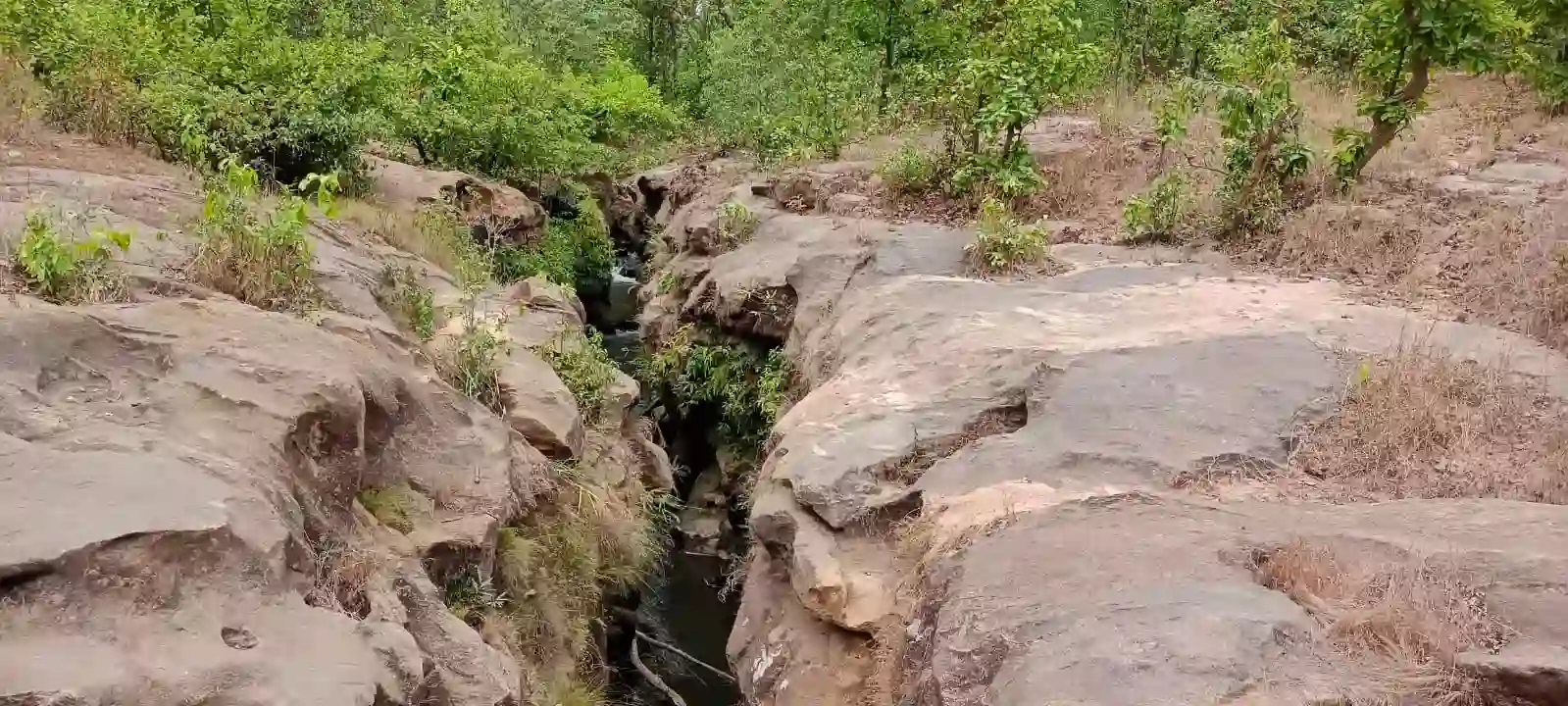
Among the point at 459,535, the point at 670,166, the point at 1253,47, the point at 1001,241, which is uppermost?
the point at 1253,47

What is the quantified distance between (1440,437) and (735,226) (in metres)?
9.11

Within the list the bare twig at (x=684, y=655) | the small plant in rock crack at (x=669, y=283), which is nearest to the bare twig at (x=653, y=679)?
the bare twig at (x=684, y=655)

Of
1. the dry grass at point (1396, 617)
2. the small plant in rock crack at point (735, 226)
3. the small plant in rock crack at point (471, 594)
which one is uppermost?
the dry grass at point (1396, 617)

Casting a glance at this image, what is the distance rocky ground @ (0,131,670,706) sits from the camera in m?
4.02

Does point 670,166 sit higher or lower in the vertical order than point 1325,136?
lower

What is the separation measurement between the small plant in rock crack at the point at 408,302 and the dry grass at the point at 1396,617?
21.6ft

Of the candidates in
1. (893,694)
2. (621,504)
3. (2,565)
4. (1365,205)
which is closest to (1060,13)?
(1365,205)

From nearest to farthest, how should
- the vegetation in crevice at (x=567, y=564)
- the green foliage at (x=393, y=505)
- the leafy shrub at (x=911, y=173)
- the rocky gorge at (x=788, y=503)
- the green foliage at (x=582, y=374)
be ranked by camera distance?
the rocky gorge at (x=788, y=503)
the green foliage at (x=393, y=505)
the vegetation in crevice at (x=567, y=564)
the green foliage at (x=582, y=374)
the leafy shrub at (x=911, y=173)

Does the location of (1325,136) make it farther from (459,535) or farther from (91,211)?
(91,211)

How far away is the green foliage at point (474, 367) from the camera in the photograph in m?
8.16

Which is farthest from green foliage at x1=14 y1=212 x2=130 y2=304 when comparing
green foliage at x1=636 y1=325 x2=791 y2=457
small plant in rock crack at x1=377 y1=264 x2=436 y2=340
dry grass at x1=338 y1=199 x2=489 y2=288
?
green foliage at x1=636 y1=325 x2=791 y2=457

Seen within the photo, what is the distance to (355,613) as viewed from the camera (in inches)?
199

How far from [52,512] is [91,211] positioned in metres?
4.07

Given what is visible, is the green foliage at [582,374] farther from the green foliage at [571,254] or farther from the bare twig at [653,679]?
the green foliage at [571,254]
